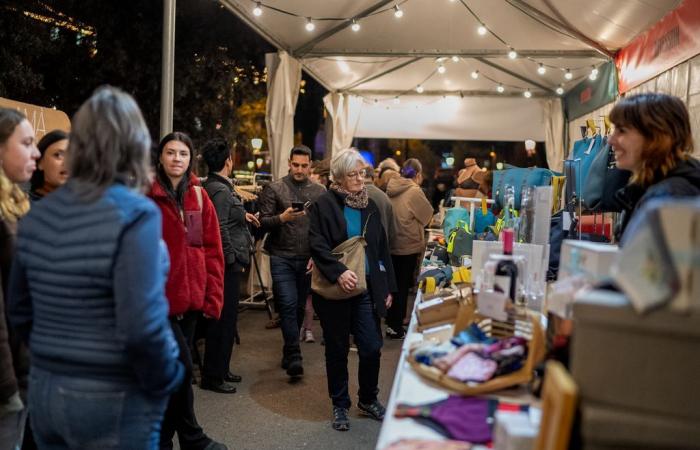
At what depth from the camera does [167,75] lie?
15.2 feet

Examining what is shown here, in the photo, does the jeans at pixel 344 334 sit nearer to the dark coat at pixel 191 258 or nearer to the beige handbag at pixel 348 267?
the beige handbag at pixel 348 267

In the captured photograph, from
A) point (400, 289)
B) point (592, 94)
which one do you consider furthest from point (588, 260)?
point (592, 94)

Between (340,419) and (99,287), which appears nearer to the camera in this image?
(99,287)

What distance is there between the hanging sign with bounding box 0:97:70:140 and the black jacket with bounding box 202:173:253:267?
3.36ft

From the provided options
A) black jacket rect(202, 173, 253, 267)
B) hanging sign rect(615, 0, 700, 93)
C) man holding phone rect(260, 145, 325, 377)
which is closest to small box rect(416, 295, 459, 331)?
black jacket rect(202, 173, 253, 267)

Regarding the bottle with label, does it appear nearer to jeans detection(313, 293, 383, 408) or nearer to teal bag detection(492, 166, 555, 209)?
jeans detection(313, 293, 383, 408)

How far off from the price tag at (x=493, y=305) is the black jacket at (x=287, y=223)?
9.73ft

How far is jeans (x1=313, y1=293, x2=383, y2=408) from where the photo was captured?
12.2 ft

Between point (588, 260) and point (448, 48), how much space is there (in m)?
7.20

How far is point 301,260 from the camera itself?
496cm

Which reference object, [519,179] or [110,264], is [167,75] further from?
[110,264]

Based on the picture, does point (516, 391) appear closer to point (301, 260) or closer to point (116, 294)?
point (116, 294)

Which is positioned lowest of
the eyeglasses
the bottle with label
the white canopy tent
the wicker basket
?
the wicker basket

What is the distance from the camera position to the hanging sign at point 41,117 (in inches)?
157
